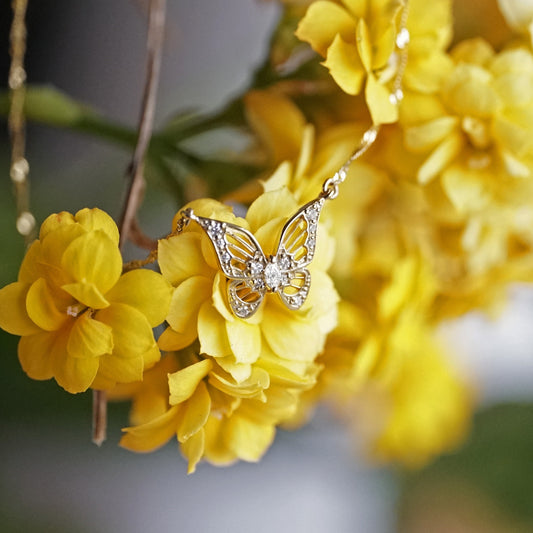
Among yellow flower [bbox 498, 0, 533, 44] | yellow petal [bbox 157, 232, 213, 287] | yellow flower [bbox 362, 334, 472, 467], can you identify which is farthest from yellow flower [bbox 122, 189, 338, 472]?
yellow flower [bbox 362, 334, 472, 467]

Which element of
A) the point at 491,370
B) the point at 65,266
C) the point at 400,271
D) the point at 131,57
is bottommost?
the point at 65,266

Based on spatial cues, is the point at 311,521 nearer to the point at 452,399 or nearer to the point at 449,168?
the point at 452,399

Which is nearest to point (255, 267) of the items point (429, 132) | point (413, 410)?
point (429, 132)

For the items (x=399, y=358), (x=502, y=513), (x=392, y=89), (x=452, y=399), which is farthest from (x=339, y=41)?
(x=502, y=513)

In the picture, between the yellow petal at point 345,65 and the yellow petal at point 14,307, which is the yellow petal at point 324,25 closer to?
the yellow petal at point 345,65

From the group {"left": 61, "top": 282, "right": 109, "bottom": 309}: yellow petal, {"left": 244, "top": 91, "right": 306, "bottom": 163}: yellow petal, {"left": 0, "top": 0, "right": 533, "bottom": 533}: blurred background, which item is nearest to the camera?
{"left": 61, "top": 282, "right": 109, "bottom": 309}: yellow petal

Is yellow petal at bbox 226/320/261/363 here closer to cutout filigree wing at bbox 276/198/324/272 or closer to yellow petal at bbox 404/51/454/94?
cutout filigree wing at bbox 276/198/324/272

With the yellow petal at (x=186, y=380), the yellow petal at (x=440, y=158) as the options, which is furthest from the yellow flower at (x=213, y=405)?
the yellow petal at (x=440, y=158)
